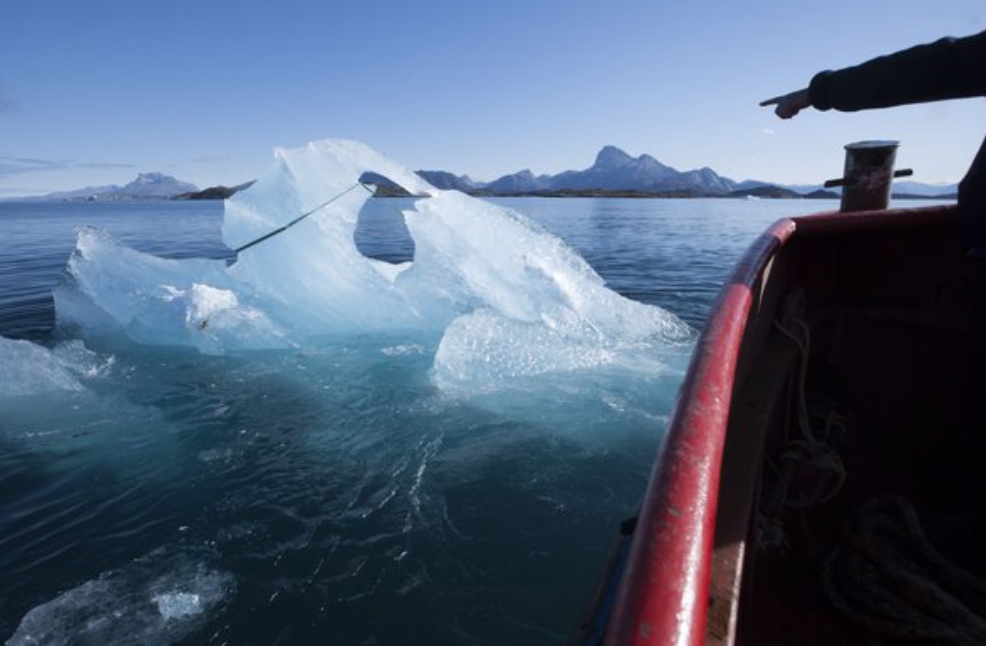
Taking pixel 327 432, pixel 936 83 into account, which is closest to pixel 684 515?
pixel 936 83

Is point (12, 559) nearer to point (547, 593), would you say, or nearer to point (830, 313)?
point (547, 593)

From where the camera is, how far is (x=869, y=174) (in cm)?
347

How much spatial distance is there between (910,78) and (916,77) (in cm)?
2

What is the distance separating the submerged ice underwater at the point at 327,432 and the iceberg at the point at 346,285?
34 mm

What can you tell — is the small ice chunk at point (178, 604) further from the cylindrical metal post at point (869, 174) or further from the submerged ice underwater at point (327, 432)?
the cylindrical metal post at point (869, 174)

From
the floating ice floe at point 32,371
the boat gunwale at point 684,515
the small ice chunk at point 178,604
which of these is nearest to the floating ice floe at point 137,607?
the small ice chunk at point 178,604

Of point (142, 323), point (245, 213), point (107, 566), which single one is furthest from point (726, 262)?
point (107, 566)

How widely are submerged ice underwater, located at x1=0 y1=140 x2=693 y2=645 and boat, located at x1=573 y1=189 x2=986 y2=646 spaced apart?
3.90 ft

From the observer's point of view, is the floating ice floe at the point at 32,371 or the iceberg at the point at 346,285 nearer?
the floating ice floe at the point at 32,371

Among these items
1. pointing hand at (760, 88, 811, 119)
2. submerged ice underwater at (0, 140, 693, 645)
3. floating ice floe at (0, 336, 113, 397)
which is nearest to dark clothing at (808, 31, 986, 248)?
pointing hand at (760, 88, 811, 119)

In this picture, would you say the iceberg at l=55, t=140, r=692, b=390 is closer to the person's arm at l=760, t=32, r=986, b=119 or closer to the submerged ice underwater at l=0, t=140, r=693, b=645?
the submerged ice underwater at l=0, t=140, r=693, b=645

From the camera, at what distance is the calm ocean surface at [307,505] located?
2793mm

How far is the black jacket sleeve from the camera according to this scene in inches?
73.4

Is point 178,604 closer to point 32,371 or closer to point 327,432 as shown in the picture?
point 327,432
